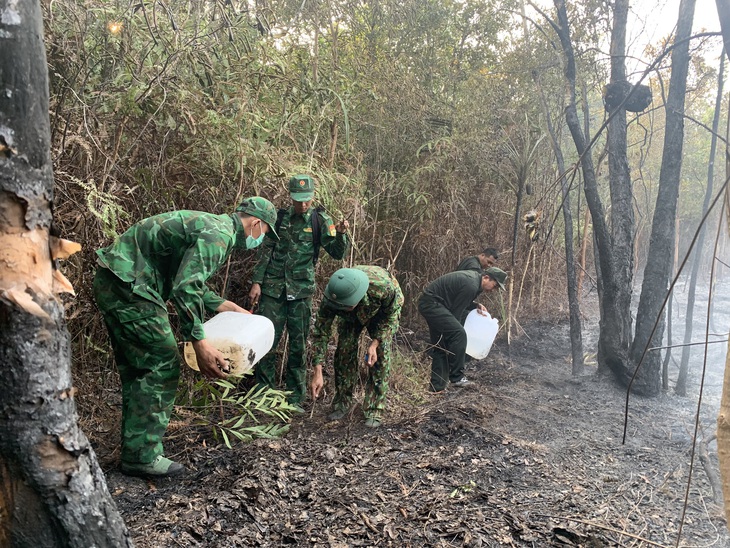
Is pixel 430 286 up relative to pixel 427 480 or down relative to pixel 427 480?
up

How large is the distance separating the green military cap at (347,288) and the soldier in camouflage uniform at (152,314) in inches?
31.1

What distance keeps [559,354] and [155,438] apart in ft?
18.4

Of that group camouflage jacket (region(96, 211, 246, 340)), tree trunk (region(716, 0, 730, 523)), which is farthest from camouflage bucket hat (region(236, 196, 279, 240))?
tree trunk (region(716, 0, 730, 523))

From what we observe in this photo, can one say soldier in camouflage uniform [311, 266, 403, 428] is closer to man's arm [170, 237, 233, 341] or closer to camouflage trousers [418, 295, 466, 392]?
man's arm [170, 237, 233, 341]

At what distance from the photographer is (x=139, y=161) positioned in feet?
10.9

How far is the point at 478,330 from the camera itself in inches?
214

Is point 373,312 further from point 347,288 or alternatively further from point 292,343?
point 292,343

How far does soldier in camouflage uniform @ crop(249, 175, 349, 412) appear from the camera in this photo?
12.8 ft

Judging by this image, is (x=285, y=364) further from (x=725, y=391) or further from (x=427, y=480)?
(x=725, y=391)

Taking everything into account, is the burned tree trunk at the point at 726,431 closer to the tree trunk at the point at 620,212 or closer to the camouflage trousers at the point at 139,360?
the camouflage trousers at the point at 139,360

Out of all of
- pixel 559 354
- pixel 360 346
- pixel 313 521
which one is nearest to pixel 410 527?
pixel 313 521

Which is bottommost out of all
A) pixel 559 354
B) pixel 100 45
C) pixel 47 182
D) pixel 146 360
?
pixel 559 354

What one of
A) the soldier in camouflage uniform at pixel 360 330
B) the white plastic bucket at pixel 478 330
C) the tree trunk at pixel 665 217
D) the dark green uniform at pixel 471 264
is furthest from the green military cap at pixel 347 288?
the tree trunk at pixel 665 217

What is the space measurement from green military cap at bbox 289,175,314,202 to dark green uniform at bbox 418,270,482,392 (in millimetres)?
1996
